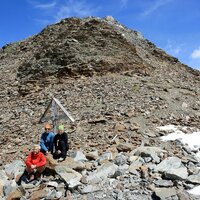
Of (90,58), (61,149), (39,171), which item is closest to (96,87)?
(90,58)

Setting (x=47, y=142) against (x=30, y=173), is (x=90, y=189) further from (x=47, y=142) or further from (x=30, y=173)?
(x=47, y=142)

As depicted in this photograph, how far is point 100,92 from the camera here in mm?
21047

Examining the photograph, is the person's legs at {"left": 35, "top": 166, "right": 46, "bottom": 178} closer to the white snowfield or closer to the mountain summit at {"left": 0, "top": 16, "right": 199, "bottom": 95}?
the white snowfield

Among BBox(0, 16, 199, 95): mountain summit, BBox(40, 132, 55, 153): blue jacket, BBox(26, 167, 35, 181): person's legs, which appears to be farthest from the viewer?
BBox(0, 16, 199, 95): mountain summit

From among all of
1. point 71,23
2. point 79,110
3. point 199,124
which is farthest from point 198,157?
point 71,23

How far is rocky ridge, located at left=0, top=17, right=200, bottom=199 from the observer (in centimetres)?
1570

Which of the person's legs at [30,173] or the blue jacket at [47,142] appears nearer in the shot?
the person's legs at [30,173]

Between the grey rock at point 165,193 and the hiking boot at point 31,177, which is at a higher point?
the hiking boot at point 31,177

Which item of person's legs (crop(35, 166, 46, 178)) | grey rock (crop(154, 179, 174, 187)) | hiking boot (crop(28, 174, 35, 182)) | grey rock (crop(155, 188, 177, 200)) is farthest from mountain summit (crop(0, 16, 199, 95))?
grey rock (crop(155, 188, 177, 200))

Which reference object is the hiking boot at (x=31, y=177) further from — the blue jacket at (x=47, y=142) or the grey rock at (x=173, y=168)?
the grey rock at (x=173, y=168)

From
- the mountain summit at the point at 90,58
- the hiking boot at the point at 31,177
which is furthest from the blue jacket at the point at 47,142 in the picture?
the mountain summit at the point at 90,58

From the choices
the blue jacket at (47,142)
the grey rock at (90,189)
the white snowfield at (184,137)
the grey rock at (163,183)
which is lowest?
the grey rock at (90,189)

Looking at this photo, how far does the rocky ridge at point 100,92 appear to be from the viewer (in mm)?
15695

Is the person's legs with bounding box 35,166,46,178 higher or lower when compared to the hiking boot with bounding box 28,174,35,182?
higher
